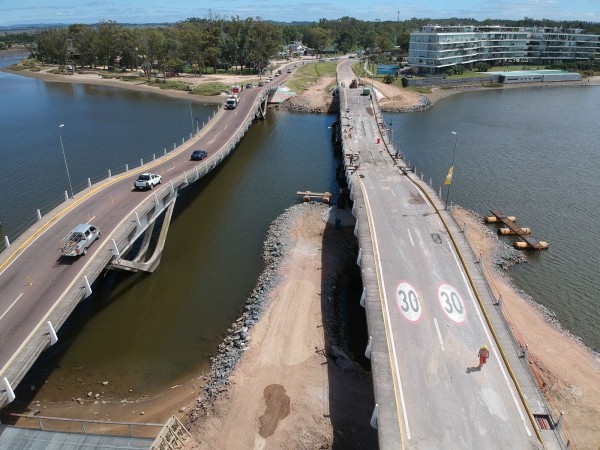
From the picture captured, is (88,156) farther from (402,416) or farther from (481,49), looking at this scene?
(481,49)

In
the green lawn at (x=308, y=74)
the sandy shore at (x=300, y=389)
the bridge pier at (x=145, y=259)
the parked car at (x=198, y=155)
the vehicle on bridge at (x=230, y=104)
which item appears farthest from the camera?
the green lawn at (x=308, y=74)

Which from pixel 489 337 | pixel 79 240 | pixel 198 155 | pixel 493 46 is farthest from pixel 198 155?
pixel 493 46

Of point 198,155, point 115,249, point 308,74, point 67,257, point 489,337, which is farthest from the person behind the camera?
point 308,74

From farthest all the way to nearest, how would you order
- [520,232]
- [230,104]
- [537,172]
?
[230,104], [537,172], [520,232]

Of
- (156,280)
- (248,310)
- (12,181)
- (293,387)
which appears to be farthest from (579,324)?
(12,181)

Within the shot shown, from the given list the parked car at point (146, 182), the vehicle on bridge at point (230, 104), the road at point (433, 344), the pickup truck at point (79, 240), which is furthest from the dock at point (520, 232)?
the vehicle on bridge at point (230, 104)

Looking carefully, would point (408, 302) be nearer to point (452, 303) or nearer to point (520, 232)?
point (452, 303)

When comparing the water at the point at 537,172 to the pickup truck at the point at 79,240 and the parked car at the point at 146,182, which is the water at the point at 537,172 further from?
the pickup truck at the point at 79,240
